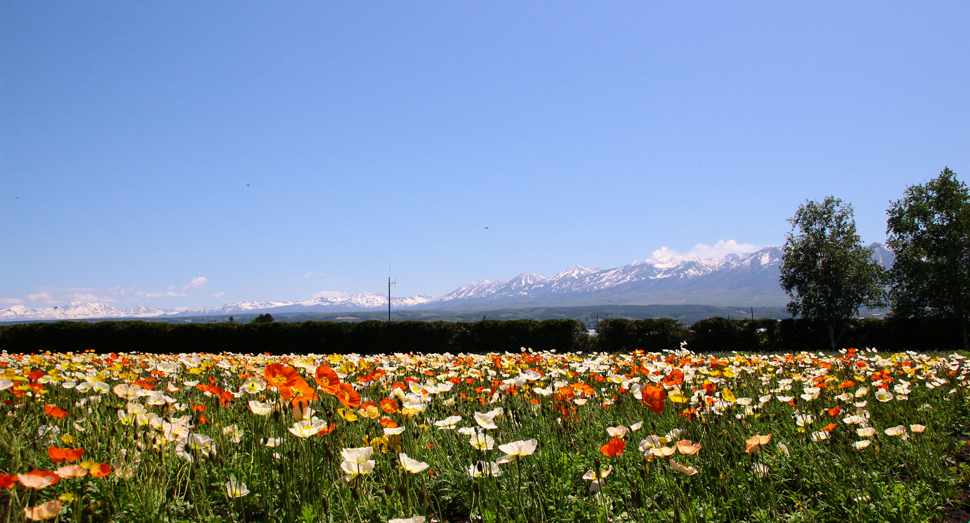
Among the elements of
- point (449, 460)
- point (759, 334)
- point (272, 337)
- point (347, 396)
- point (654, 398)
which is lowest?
point (759, 334)

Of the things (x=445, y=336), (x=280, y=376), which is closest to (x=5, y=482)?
(x=280, y=376)

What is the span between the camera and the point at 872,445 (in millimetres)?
2941

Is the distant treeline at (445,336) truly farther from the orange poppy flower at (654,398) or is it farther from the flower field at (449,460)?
the orange poppy flower at (654,398)

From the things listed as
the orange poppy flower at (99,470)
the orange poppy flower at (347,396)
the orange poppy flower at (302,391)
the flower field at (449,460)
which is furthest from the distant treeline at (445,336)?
the orange poppy flower at (99,470)

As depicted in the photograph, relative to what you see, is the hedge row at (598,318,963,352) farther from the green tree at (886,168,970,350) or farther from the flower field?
the flower field

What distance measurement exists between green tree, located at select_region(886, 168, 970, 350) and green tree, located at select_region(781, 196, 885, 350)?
5.22ft

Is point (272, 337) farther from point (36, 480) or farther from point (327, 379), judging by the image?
point (36, 480)

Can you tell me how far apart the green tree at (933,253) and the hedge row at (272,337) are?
16.6m

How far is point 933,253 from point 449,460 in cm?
2986

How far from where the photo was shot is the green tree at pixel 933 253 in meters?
21.6

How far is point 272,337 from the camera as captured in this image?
19.1 meters

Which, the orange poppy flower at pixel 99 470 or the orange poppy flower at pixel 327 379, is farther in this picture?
the orange poppy flower at pixel 327 379

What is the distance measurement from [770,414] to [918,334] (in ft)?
72.4

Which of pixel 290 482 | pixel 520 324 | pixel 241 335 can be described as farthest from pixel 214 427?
pixel 241 335
